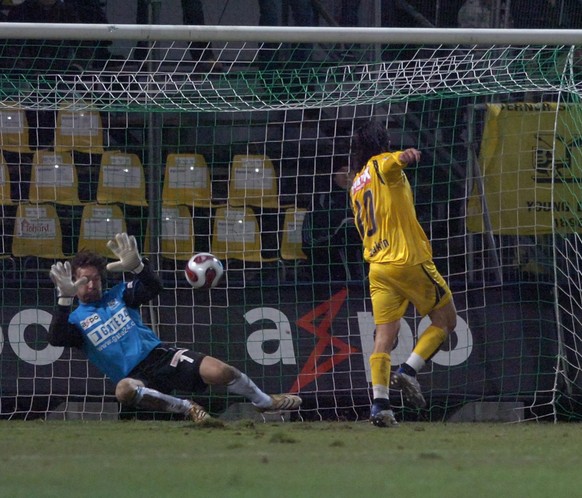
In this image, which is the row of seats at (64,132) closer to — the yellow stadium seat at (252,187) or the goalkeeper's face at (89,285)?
the yellow stadium seat at (252,187)

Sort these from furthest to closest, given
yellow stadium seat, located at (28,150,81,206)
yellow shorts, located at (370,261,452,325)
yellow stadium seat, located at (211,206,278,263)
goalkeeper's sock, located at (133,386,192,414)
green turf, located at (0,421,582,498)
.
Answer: yellow stadium seat, located at (211,206,278,263) < yellow stadium seat, located at (28,150,81,206) < yellow shorts, located at (370,261,452,325) < goalkeeper's sock, located at (133,386,192,414) < green turf, located at (0,421,582,498)

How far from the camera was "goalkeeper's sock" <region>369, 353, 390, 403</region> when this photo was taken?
24.1 feet

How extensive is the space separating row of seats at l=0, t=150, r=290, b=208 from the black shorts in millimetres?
1866

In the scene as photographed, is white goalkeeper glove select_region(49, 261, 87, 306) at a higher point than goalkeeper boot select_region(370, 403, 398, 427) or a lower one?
higher

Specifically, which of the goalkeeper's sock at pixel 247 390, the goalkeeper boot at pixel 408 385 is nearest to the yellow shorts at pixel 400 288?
the goalkeeper boot at pixel 408 385

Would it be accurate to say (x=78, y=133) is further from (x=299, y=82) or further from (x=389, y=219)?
(x=389, y=219)

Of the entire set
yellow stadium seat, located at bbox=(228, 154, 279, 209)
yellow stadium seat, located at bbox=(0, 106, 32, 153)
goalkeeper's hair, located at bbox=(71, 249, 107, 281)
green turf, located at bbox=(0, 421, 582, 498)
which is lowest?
green turf, located at bbox=(0, 421, 582, 498)

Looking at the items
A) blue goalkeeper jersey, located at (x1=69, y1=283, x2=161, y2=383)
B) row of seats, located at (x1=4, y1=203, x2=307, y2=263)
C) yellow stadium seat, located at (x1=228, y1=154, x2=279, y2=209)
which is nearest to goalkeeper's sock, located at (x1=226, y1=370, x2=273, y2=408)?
blue goalkeeper jersey, located at (x1=69, y1=283, x2=161, y2=383)

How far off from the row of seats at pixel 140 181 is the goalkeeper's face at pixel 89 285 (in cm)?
162

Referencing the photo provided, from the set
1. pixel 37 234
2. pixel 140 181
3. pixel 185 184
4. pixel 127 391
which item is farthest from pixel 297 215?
pixel 127 391

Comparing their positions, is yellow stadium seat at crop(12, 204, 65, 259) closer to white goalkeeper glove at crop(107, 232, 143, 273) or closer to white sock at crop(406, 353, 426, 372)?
white goalkeeper glove at crop(107, 232, 143, 273)

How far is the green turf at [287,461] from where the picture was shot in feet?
13.9

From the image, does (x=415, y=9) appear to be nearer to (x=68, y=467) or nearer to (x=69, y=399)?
(x=69, y=399)

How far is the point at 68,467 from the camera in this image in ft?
16.3
